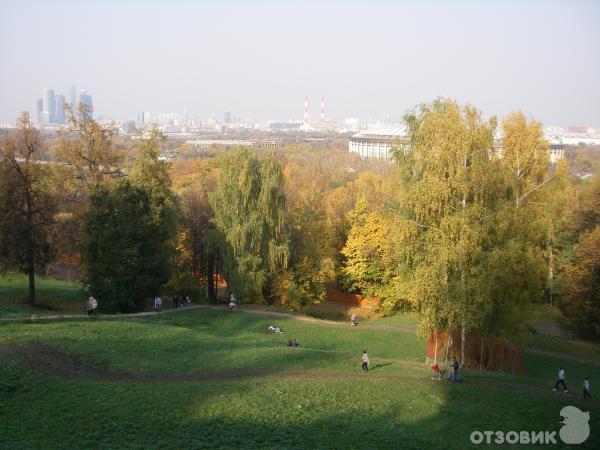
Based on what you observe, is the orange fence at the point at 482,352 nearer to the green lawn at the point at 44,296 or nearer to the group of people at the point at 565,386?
the group of people at the point at 565,386

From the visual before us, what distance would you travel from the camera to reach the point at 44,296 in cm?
3700

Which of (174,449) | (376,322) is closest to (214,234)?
(376,322)

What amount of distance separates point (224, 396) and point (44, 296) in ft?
77.6

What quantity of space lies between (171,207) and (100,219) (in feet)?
15.6

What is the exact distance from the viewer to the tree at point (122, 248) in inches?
1289

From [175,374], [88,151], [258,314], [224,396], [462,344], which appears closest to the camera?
[224,396]

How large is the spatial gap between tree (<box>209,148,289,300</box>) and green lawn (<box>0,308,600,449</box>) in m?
11.1

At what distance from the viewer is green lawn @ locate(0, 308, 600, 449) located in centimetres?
1580

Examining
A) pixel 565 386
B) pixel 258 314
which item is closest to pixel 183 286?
pixel 258 314

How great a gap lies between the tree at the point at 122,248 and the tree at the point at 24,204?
2.72 m

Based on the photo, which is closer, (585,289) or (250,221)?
(585,289)

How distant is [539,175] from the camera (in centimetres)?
3716

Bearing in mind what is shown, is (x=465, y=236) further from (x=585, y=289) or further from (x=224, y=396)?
(x=585, y=289)

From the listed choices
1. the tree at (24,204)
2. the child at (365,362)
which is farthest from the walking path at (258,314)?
the child at (365,362)
